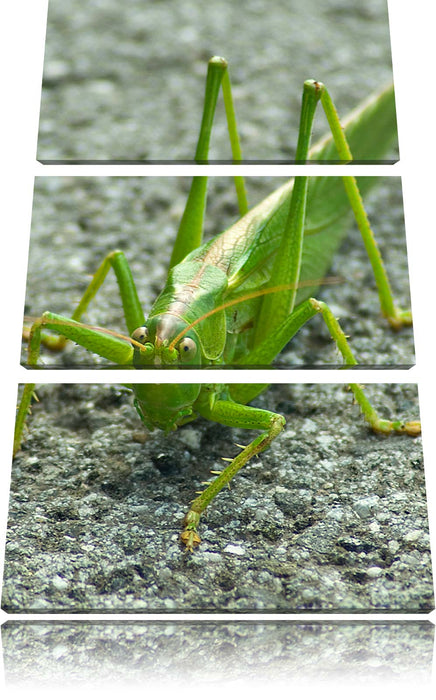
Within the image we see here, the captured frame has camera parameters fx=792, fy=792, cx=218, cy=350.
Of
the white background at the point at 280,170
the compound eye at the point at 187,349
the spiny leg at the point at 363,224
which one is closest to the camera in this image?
the compound eye at the point at 187,349

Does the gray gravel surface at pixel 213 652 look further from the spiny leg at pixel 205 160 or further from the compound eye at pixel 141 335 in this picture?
the spiny leg at pixel 205 160

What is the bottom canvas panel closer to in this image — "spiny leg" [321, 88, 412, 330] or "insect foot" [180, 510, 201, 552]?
"insect foot" [180, 510, 201, 552]

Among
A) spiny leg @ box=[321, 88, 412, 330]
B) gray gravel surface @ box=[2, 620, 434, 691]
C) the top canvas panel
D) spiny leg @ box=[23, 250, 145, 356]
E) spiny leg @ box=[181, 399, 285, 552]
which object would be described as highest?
the top canvas panel

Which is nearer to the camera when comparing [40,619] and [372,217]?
Result: [40,619]

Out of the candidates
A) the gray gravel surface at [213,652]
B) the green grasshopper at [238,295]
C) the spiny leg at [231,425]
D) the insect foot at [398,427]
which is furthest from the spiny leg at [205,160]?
the gray gravel surface at [213,652]

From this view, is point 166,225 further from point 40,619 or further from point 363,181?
point 40,619

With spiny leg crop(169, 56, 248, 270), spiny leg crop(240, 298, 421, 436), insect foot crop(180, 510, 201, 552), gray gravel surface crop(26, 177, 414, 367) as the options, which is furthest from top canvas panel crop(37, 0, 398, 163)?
insect foot crop(180, 510, 201, 552)

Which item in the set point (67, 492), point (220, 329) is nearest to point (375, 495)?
point (220, 329)
